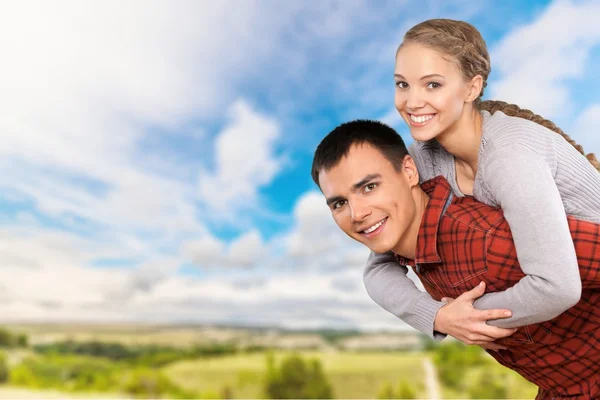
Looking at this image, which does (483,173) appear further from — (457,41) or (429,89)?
(457,41)

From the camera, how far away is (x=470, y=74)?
3061 mm

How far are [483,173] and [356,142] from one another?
60 centimetres

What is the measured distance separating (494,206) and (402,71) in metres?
0.79

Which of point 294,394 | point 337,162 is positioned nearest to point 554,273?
point 337,162

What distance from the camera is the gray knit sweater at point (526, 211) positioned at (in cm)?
238

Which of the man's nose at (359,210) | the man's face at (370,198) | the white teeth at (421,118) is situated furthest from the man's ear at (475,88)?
the man's nose at (359,210)

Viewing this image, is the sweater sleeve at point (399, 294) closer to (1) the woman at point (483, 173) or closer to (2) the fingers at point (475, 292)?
(1) the woman at point (483, 173)

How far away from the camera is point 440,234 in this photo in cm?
277

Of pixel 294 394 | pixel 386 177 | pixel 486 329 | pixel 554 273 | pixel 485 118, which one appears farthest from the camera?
pixel 294 394

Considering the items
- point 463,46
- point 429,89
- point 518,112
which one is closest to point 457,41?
point 463,46

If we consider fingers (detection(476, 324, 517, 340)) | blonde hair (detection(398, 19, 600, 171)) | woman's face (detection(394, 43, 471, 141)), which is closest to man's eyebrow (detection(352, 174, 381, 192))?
woman's face (detection(394, 43, 471, 141))

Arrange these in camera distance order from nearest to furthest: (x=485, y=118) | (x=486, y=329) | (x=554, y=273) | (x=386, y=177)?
1. (x=554, y=273)
2. (x=486, y=329)
3. (x=386, y=177)
4. (x=485, y=118)

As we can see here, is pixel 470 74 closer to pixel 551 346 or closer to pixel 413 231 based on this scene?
pixel 413 231

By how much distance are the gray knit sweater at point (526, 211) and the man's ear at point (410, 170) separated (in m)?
0.20
